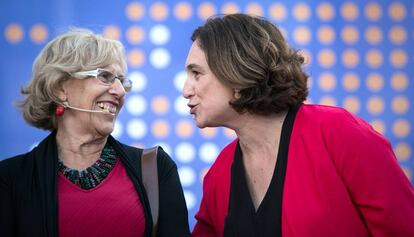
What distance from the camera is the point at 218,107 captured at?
242 cm

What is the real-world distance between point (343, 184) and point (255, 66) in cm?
59

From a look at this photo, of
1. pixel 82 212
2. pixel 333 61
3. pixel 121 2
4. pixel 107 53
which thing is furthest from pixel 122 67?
pixel 333 61

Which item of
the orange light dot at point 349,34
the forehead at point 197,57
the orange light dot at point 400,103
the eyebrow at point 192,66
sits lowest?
the orange light dot at point 400,103

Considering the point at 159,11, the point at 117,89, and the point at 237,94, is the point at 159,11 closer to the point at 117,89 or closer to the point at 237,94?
the point at 117,89

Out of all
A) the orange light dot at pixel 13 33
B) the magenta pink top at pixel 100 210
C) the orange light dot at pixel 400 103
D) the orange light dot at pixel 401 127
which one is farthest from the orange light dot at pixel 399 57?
the orange light dot at pixel 13 33

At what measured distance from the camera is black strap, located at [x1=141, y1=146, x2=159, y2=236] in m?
2.50

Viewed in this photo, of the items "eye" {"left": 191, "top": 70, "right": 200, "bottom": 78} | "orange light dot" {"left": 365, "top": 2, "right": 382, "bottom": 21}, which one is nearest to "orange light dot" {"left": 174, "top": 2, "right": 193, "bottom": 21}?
"orange light dot" {"left": 365, "top": 2, "right": 382, "bottom": 21}

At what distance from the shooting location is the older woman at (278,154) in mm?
2113

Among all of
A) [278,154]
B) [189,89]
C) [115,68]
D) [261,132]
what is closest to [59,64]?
[115,68]

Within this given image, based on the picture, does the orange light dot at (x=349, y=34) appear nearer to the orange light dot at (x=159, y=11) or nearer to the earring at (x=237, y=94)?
the orange light dot at (x=159, y=11)

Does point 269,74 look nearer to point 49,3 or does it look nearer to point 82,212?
point 82,212

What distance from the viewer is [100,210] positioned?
8.04ft

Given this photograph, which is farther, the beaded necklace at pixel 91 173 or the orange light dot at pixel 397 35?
the orange light dot at pixel 397 35

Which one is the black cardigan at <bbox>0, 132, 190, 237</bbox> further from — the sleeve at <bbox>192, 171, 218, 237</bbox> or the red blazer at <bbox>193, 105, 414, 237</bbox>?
the red blazer at <bbox>193, 105, 414, 237</bbox>
